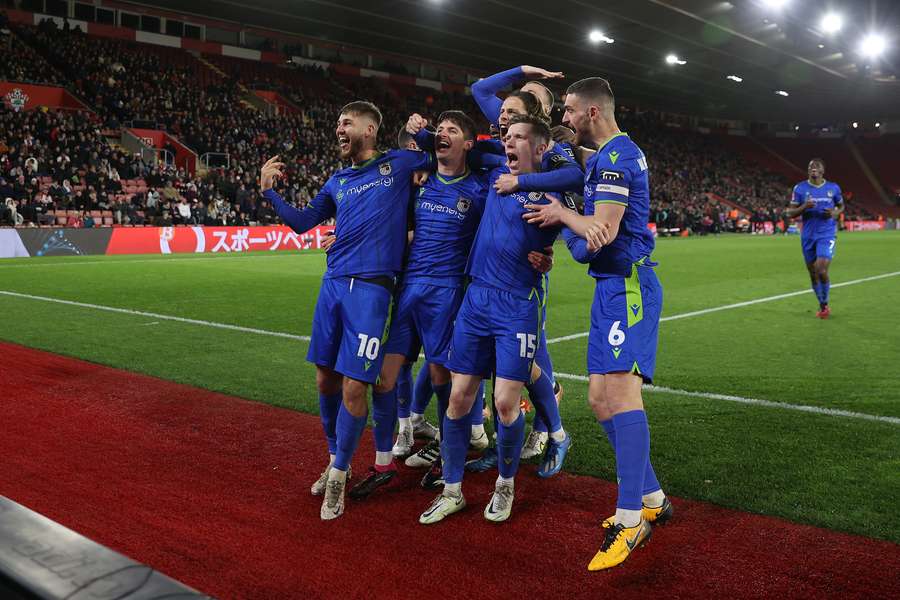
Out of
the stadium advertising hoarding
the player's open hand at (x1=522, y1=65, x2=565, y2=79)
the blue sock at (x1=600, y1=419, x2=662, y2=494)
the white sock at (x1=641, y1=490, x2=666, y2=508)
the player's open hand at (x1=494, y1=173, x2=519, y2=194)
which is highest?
the player's open hand at (x1=522, y1=65, x2=565, y2=79)

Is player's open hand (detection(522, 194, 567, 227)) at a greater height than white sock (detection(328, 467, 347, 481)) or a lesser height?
greater

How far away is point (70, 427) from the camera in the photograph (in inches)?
213

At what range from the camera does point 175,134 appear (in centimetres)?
3123

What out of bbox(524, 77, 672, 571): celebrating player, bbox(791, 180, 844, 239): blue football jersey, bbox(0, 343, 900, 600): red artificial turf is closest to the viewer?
bbox(0, 343, 900, 600): red artificial turf

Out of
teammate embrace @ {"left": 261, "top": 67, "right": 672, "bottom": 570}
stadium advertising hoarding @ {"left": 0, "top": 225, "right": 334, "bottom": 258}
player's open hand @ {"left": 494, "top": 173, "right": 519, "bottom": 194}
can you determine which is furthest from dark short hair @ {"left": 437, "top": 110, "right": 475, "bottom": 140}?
stadium advertising hoarding @ {"left": 0, "top": 225, "right": 334, "bottom": 258}

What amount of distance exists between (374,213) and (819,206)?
31.2 ft

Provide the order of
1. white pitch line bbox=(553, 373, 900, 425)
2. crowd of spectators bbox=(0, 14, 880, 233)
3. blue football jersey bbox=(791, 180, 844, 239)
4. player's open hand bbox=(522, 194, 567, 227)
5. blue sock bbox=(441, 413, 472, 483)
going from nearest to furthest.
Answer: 1. player's open hand bbox=(522, 194, 567, 227)
2. blue sock bbox=(441, 413, 472, 483)
3. white pitch line bbox=(553, 373, 900, 425)
4. blue football jersey bbox=(791, 180, 844, 239)
5. crowd of spectators bbox=(0, 14, 880, 233)

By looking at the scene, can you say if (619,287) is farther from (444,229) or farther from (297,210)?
(297,210)

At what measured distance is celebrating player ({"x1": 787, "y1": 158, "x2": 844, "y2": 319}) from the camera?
11.5 meters

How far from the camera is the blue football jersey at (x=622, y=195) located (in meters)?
3.54

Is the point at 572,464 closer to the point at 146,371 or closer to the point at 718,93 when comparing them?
the point at 146,371

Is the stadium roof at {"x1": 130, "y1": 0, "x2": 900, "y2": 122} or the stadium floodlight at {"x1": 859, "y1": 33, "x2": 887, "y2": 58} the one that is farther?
the stadium floodlight at {"x1": 859, "y1": 33, "x2": 887, "y2": 58}

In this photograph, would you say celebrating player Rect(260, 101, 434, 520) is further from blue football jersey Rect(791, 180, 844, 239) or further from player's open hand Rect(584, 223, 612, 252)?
blue football jersey Rect(791, 180, 844, 239)

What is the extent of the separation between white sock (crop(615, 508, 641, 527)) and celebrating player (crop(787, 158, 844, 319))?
9194 mm
